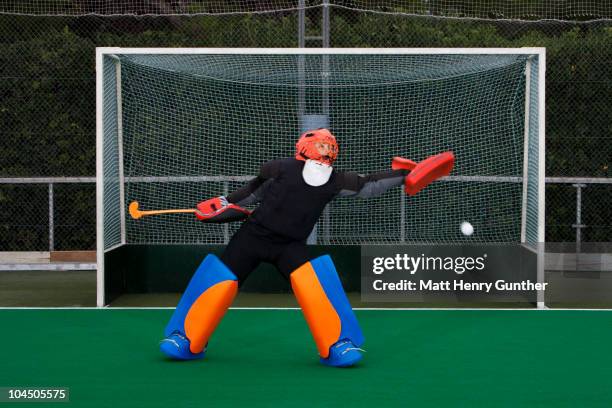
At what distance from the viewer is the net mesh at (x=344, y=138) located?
393 inches

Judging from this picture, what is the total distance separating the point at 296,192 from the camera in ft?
21.9

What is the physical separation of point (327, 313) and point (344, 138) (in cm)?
402

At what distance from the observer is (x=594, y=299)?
9578 millimetres

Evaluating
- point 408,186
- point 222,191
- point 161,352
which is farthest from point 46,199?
point 408,186

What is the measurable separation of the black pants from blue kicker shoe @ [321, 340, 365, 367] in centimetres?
54

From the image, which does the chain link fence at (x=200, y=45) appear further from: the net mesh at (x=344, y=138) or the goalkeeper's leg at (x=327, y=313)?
the goalkeeper's leg at (x=327, y=313)

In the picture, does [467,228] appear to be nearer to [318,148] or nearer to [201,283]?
[318,148]

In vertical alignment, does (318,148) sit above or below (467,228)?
above

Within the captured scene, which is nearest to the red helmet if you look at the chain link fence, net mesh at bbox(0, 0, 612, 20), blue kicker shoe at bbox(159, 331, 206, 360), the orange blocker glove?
the orange blocker glove

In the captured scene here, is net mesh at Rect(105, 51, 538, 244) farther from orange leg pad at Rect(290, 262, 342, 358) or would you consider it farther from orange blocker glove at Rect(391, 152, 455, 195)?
orange leg pad at Rect(290, 262, 342, 358)

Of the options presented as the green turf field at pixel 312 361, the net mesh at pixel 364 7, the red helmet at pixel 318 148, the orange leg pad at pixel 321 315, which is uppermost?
the net mesh at pixel 364 7

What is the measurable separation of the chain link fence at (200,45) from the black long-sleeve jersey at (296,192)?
4.81 m

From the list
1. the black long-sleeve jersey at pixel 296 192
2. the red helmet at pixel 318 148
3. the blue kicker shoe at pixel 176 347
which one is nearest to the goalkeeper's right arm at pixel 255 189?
the black long-sleeve jersey at pixel 296 192

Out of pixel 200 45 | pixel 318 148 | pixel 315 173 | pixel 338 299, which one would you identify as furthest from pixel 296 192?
pixel 200 45
